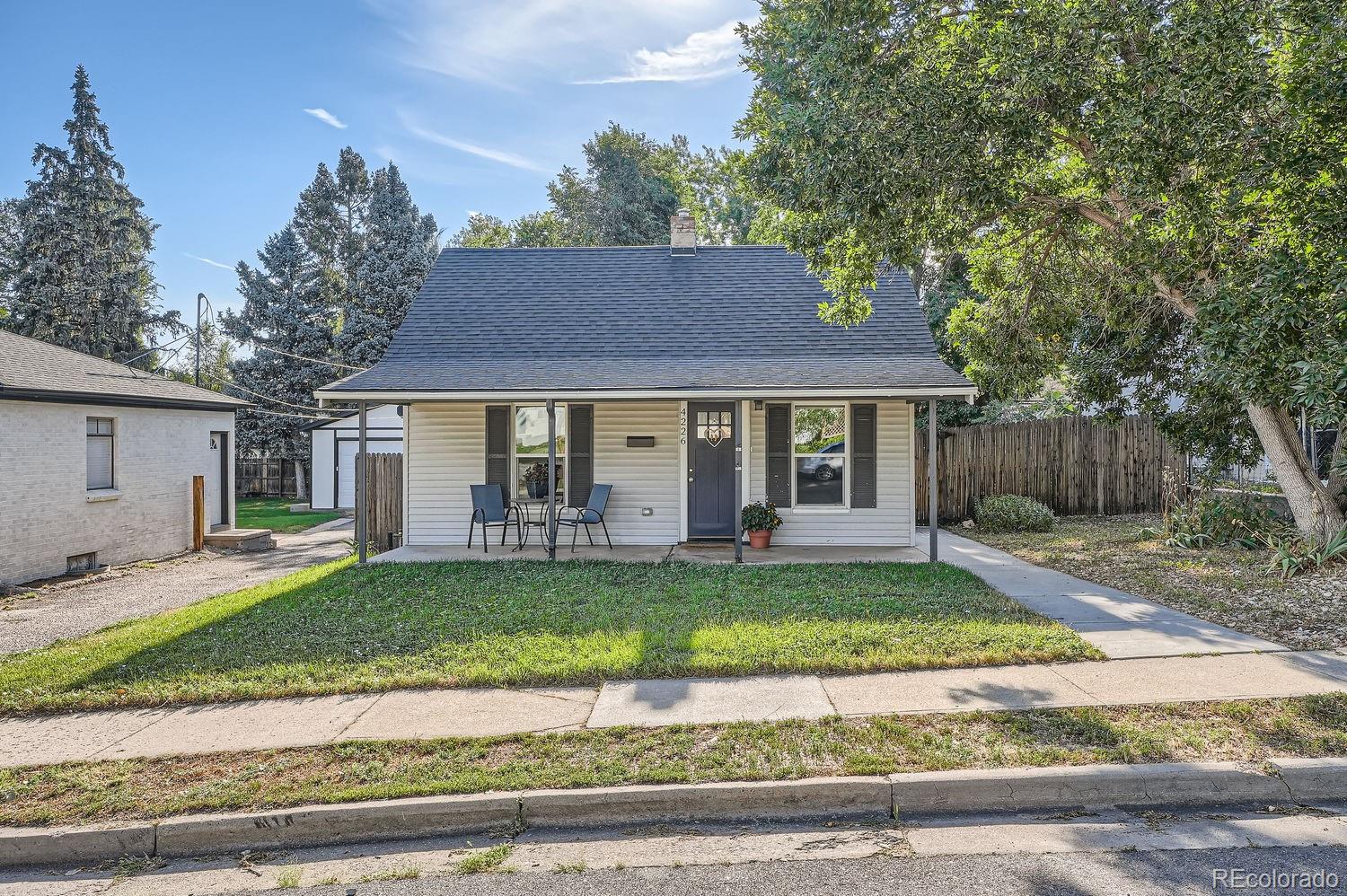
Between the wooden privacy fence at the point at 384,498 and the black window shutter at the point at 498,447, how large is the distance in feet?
7.83

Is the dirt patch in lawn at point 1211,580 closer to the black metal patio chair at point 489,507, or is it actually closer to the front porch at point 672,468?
the front porch at point 672,468

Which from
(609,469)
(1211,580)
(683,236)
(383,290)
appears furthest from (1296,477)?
(383,290)

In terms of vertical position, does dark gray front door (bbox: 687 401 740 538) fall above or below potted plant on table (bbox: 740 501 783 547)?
above

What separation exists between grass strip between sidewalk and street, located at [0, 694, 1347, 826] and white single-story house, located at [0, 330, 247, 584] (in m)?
8.18

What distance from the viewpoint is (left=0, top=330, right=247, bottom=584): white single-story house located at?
9992 mm

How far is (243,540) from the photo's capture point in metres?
13.3

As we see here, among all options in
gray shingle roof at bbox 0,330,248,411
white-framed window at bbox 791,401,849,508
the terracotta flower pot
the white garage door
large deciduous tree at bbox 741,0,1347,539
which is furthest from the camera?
the white garage door

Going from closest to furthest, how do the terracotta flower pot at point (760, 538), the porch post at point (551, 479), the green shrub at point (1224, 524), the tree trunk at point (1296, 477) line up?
the tree trunk at point (1296, 477) → the porch post at point (551, 479) → the green shrub at point (1224, 524) → the terracotta flower pot at point (760, 538)

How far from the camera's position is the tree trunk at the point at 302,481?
2477 cm

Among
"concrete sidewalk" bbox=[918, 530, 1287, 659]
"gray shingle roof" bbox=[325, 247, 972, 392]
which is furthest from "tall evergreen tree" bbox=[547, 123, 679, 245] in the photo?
"concrete sidewalk" bbox=[918, 530, 1287, 659]

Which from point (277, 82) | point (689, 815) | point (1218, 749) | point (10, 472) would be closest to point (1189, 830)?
point (1218, 749)

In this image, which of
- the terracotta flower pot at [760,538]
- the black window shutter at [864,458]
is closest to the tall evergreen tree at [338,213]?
the terracotta flower pot at [760,538]

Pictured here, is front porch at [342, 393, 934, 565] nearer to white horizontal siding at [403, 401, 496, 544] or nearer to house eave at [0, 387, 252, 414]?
white horizontal siding at [403, 401, 496, 544]

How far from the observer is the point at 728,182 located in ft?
93.5
